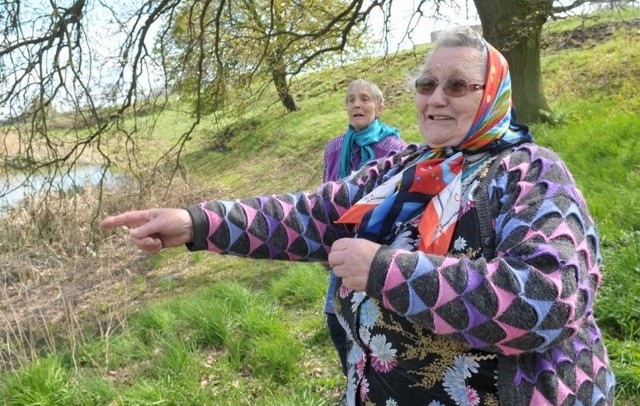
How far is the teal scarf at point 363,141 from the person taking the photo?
12.1 ft

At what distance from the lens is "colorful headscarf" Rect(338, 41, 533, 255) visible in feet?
5.05

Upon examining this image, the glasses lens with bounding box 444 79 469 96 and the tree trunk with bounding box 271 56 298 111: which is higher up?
the tree trunk with bounding box 271 56 298 111

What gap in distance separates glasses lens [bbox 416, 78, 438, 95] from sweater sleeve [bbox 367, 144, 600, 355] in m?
0.51

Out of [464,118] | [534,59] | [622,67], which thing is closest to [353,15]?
[534,59]

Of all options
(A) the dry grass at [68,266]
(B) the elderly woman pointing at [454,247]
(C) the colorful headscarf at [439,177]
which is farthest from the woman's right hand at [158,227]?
(A) the dry grass at [68,266]

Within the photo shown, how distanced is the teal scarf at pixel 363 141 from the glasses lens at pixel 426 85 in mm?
1892

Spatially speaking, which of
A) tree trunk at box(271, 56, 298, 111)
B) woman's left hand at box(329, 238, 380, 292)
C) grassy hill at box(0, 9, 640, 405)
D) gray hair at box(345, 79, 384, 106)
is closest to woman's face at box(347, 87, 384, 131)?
gray hair at box(345, 79, 384, 106)

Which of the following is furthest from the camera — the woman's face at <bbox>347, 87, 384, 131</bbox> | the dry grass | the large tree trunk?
the large tree trunk

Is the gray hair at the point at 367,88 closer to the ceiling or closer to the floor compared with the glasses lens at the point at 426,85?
closer to the floor

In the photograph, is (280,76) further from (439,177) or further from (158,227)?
(439,177)

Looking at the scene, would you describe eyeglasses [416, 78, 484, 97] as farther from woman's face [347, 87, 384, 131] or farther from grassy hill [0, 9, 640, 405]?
woman's face [347, 87, 384, 131]

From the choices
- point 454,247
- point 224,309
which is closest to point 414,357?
point 454,247

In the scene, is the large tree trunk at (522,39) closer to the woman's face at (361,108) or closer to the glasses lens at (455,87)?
the woman's face at (361,108)

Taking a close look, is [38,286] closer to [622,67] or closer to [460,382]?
[460,382]
